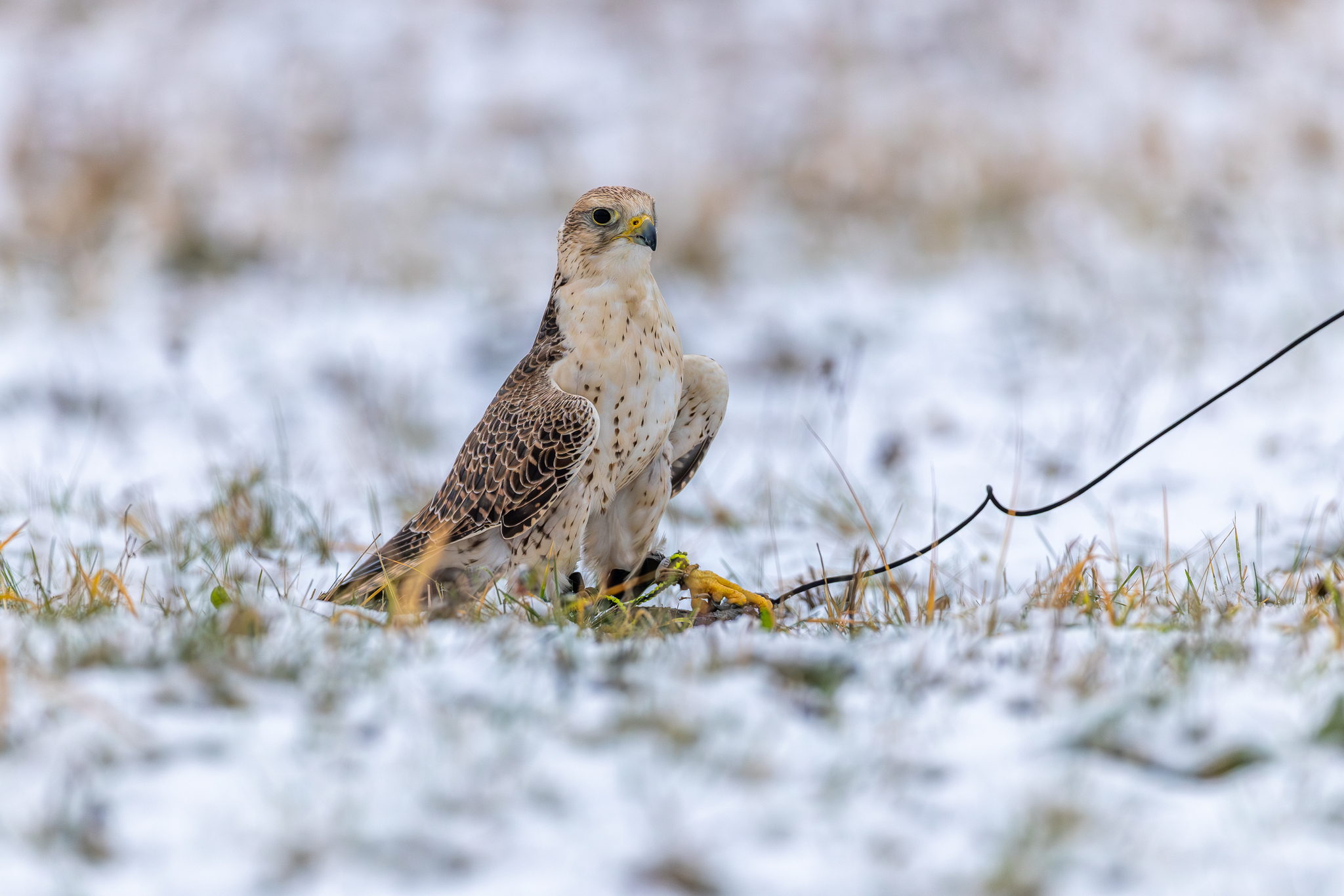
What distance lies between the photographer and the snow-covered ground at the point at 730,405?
1949mm

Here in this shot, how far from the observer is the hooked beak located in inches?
138


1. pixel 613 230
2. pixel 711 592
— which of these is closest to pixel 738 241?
pixel 613 230

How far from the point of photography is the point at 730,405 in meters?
6.81

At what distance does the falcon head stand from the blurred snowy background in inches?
47.0

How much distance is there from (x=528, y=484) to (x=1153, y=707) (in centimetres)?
181

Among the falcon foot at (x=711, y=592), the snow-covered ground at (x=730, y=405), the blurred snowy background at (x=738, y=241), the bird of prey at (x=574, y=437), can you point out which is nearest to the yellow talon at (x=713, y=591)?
the falcon foot at (x=711, y=592)

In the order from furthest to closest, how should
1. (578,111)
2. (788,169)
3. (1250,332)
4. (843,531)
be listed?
1. (578,111)
2. (788,169)
3. (1250,332)
4. (843,531)

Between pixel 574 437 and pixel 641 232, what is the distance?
1.89 feet

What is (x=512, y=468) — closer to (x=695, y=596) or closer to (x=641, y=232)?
(x=695, y=596)

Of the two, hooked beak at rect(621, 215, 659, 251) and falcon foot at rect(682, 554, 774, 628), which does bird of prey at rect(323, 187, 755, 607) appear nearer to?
hooked beak at rect(621, 215, 659, 251)

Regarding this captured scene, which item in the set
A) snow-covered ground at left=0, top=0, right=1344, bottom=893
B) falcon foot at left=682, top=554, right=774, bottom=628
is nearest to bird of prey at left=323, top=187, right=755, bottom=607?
falcon foot at left=682, top=554, right=774, bottom=628

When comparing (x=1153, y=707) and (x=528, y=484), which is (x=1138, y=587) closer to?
(x=1153, y=707)

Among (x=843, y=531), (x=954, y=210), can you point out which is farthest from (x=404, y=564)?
(x=954, y=210)

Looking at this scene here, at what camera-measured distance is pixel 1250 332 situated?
23.1 feet
